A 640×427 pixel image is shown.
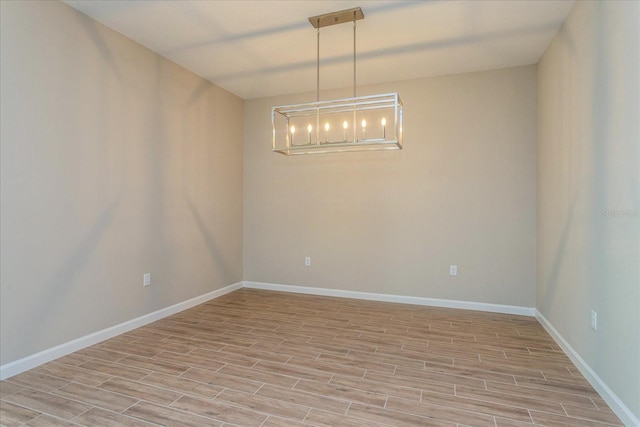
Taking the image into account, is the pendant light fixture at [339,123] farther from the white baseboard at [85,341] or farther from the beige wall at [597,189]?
the white baseboard at [85,341]

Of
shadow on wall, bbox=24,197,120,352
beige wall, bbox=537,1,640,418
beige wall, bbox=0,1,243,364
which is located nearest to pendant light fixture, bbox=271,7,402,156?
beige wall, bbox=0,1,243,364

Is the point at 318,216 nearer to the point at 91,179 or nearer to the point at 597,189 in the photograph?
the point at 91,179

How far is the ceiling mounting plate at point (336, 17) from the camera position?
2.77 metres

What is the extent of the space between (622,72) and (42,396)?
384 centimetres

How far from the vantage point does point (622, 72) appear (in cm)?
193

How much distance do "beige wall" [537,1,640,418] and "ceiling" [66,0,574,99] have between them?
413 millimetres

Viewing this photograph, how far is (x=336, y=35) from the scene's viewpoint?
318 cm

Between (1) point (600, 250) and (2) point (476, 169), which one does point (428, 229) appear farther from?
(1) point (600, 250)

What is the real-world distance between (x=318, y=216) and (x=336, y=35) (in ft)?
7.42

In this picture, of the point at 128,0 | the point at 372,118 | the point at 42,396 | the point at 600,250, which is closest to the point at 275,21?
the point at 128,0

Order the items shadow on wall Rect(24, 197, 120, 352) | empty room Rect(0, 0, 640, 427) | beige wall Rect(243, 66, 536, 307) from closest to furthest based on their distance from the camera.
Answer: empty room Rect(0, 0, 640, 427) < shadow on wall Rect(24, 197, 120, 352) < beige wall Rect(243, 66, 536, 307)

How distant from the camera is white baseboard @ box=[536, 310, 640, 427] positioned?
5.98ft

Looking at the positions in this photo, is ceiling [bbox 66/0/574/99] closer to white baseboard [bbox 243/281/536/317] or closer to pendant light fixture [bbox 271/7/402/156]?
pendant light fixture [bbox 271/7/402/156]

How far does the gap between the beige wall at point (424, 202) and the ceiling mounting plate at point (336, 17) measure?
1568 mm
